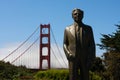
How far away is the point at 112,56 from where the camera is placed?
32906 millimetres

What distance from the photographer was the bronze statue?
25.8 feet

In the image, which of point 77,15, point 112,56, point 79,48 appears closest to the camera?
point 79,48

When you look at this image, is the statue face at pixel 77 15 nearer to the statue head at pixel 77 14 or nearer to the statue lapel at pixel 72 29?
the statue head at pixel 77 14

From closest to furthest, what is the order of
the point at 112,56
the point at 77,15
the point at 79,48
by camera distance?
the point at 79,48 < the point at 77,15 < the point at 112,56

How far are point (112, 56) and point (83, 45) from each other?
25.3 metres

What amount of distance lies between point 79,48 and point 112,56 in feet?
83.0

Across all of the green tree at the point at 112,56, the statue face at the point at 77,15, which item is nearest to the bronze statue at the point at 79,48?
the statue face at the point at 77,15

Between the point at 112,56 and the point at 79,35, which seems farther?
the point at 112,56

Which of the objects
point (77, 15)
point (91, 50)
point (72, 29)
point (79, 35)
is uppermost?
point (77, 15)

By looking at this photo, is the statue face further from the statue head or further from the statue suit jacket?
the statue suit jacket

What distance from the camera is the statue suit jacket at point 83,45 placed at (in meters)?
7.87

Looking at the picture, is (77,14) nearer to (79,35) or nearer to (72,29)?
(72,29)

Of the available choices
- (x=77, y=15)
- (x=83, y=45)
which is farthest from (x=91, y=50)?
(x=77, y=15)

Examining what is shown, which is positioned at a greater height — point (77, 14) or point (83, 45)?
point (77, 14)
